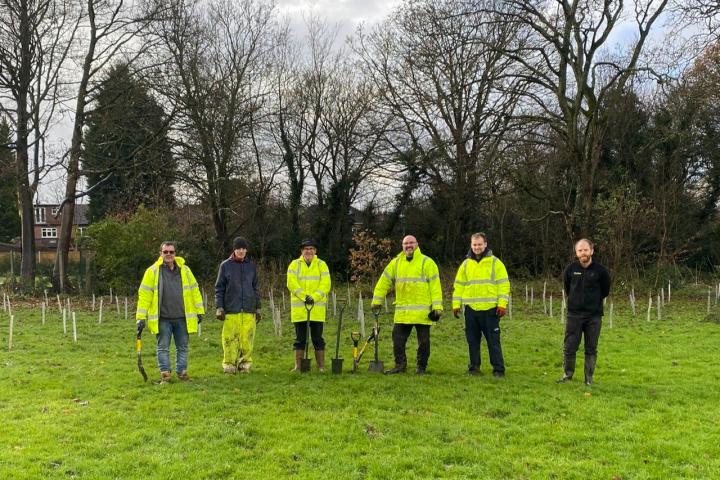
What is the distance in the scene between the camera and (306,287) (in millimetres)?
7344

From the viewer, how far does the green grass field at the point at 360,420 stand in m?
4.14

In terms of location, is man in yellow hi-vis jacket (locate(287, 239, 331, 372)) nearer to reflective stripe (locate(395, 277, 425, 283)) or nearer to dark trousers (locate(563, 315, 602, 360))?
reflective stripe (locate(395, 277, 425, 283))

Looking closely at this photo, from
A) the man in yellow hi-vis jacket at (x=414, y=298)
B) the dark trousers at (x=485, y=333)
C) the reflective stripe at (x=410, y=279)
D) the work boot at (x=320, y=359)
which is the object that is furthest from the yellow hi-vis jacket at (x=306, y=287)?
the dark trousers at (x=485, y=333)

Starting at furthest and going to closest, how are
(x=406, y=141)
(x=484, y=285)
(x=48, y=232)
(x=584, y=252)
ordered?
(x=48, y=232), (x=406, y=141), (x=484, y=285), (x=584, y=252)

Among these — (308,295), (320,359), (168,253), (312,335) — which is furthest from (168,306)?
(320,359)

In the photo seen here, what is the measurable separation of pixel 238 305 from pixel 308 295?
2.98 feet

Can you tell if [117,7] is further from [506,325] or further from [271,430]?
[271,430]

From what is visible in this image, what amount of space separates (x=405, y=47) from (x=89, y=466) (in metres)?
21.3

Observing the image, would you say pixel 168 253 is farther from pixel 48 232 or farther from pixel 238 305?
pixel 48 232

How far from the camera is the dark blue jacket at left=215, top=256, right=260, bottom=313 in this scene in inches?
284

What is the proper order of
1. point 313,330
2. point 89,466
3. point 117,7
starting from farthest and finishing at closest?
point 117,7, point 313,330, point 89,466

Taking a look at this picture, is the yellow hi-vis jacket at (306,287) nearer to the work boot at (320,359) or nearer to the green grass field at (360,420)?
the work boot at (320,359)

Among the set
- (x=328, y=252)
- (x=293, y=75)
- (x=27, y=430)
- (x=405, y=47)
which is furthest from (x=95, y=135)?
(x=27, y=430)

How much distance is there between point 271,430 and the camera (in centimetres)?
493
